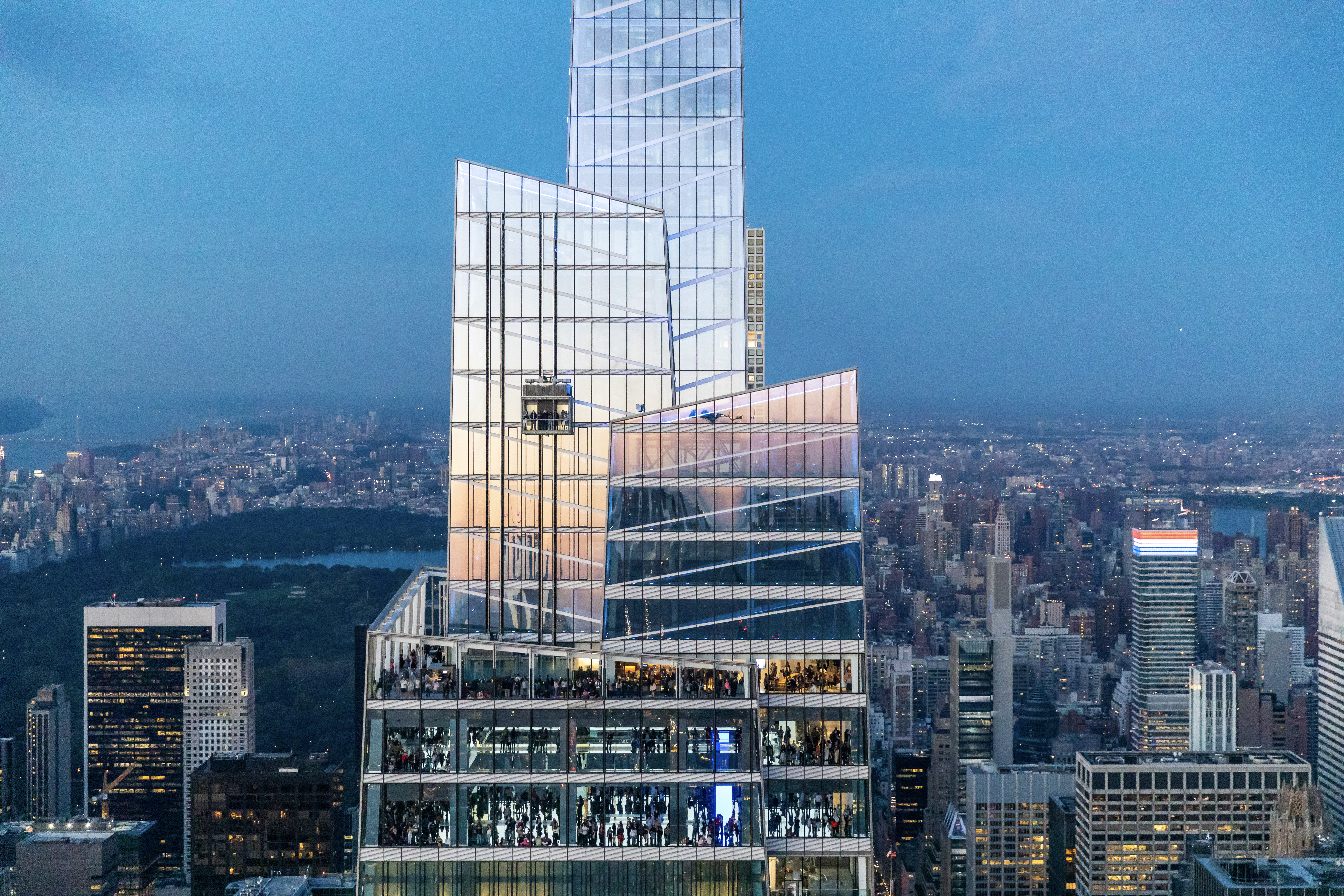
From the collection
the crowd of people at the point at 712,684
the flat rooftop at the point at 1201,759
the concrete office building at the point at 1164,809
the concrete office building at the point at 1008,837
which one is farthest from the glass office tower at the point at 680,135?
the concrete office building at the point at 1008,837

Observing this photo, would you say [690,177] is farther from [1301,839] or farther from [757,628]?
[1301,839]

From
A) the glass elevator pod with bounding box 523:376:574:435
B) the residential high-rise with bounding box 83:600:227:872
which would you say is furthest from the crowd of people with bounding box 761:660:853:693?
the residential high-rise with bounding box 83:600:227:872

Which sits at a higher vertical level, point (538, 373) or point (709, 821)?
point (538, 373)

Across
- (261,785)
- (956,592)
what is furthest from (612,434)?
(956,592)

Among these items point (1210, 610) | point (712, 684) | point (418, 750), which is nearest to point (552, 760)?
point (418, 750)

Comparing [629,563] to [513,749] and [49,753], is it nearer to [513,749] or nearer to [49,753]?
[513,749]

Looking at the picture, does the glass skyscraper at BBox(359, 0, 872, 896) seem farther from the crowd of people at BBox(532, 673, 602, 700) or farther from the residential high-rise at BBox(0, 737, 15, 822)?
the residential high-rise at BBox(0, 737, 15, 822)
